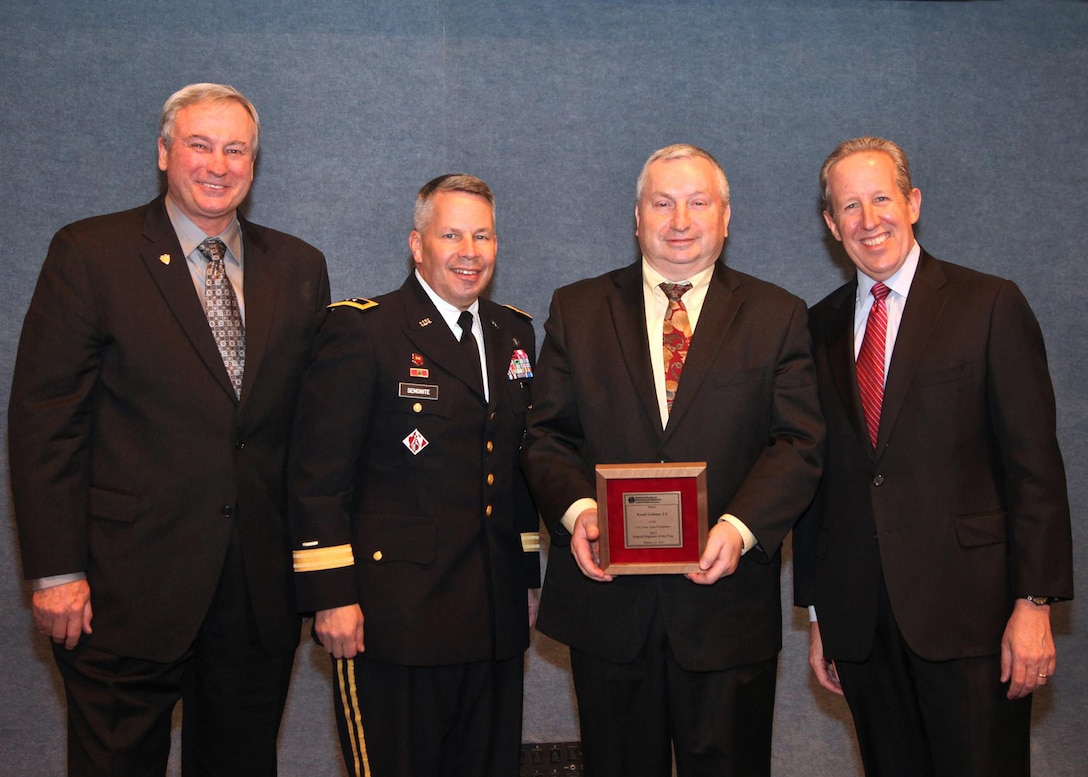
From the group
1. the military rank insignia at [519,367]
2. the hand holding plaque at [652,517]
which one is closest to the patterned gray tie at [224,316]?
the military rank insignia at [519,367]

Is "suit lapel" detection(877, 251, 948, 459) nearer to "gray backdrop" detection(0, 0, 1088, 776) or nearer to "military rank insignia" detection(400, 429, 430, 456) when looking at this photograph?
"military rank insignia" detection(400, 429, 430, 456)

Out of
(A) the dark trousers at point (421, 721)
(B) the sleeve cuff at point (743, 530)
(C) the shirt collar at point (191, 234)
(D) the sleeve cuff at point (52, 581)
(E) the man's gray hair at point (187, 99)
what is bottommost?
(A) the dark trousers at point (421, 721)

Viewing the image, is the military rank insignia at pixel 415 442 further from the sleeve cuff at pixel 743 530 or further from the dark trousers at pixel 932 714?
the dark trousers at pixel 932 714

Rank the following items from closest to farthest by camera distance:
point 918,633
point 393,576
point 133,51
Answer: point 918,633 → point 393,576 → point 133,51

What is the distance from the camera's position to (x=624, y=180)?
13.1 feet

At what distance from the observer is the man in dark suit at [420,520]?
101 inches

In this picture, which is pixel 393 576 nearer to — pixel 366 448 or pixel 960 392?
pixel 366 448

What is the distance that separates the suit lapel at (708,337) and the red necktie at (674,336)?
3 centimetres

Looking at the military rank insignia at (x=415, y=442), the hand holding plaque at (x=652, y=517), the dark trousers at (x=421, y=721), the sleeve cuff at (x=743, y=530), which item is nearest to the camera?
the hand holding plaque at (x=652, y=517)

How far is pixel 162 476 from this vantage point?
7.94ft

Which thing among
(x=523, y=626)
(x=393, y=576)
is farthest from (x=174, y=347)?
(x=523, y=626)

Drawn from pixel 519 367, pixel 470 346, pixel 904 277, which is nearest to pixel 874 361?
pixel 904 277

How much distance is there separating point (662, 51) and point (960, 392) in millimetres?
2097

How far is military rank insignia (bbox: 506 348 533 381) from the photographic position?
9.36 feet
